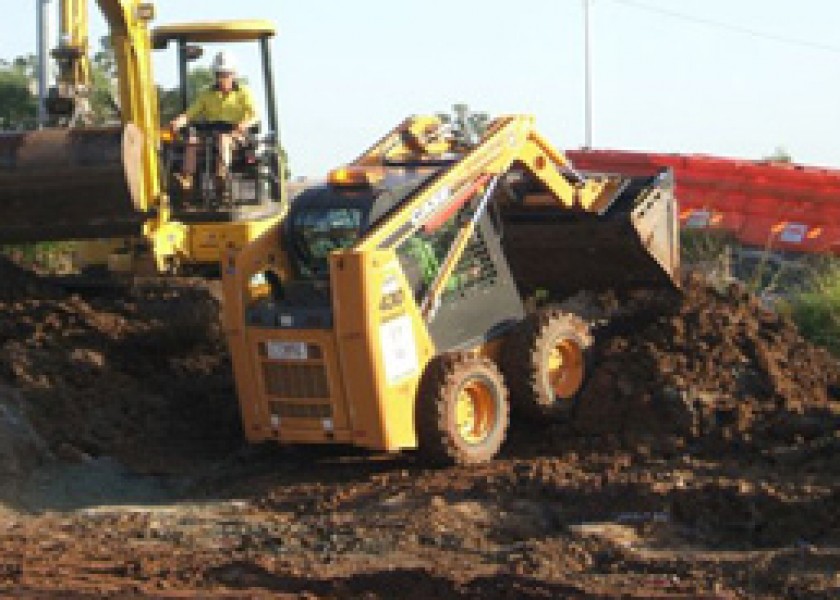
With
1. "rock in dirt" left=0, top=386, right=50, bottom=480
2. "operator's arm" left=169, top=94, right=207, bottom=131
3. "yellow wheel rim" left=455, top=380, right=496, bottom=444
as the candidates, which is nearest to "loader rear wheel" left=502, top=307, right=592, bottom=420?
"yellow wheel rim" left=455, top=380, right=496, bottom=444

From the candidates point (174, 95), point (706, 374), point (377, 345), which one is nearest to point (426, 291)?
point (377, 345)

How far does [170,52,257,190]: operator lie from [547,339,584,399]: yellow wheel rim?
411 centimetres

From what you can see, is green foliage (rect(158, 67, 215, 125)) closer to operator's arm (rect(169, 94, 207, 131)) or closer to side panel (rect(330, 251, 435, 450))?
operator's arm (rect(169, 94, 207, 131))

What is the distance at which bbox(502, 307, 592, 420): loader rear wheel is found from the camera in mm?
10500

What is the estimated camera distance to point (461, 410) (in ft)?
32.7

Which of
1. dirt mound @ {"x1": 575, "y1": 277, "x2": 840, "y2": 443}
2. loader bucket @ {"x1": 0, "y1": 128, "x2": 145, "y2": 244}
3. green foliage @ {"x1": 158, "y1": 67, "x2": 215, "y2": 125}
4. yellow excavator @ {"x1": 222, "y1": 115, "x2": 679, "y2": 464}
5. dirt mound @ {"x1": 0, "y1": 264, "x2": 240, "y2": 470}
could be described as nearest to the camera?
yellow excavator @ {"x1": 222, "y1": 115, "x2": 679, "y2": 464}

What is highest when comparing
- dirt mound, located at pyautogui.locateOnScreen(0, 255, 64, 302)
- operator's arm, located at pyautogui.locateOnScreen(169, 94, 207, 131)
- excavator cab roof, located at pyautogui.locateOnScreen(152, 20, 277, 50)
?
excavator cab roof, located at pyautogui.locateOnScreen(152, 20, 277, 50)

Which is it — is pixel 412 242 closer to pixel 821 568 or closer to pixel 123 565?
pixel 123 565

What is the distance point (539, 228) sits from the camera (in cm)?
1204

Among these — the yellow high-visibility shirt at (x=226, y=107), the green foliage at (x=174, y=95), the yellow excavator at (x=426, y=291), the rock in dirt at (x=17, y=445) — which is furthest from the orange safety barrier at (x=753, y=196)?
the rock in dirt at (x=17, y=445)

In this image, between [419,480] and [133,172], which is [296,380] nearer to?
[419,480]

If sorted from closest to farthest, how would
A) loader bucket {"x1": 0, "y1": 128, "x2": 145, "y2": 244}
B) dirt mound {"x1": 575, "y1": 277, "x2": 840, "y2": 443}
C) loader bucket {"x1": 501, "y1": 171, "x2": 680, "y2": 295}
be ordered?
dirt mound {"x1": 575, "y1": 277, "x2": 840, "y2": 443}
loader bucket {"x1": 501, "y1": 171, "x2": 680, "y2": 295}
loader bucket {"x1": 0, "y1": 128, "x2": 145, "y2": 244}

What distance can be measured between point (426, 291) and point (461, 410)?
2.70ft

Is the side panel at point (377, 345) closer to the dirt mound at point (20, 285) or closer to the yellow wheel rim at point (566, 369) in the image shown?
the yellow wheel rim at point (566, 369)
